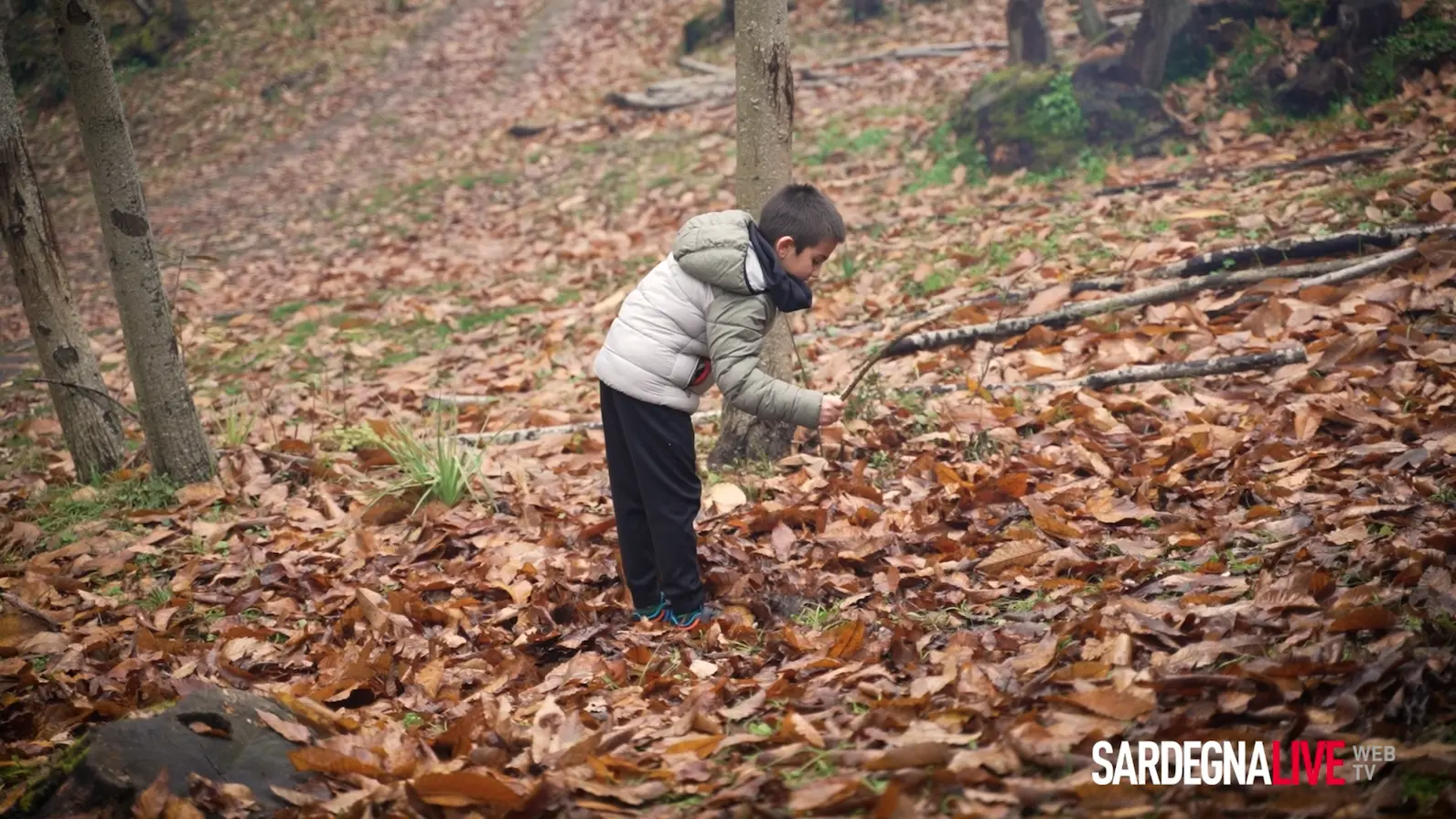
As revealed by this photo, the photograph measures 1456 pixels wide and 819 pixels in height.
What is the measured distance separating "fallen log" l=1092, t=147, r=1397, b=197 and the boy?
5040 mm

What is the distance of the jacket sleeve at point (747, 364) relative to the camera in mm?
3465

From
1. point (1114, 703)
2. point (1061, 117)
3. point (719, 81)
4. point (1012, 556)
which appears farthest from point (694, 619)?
point (719, 81)

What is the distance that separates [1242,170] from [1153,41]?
196cm

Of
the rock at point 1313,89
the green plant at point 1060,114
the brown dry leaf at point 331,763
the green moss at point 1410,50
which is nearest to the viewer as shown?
the brown dry leaf at point 331,763

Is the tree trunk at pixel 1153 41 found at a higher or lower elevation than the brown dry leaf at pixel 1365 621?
higher

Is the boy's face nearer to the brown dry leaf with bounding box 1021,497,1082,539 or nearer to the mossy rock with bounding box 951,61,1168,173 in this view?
the brown dry leaf with bounding box 1021,497,1082,539

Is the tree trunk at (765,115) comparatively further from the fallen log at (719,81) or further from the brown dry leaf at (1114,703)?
Answer: the fallen log at (719,81)

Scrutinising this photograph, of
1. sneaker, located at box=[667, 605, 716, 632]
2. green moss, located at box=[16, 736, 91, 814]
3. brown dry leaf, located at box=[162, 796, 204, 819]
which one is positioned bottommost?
sneaker, located at box=[667, 605, 716, 632]

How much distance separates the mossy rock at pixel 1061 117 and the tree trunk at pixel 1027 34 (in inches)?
35.5

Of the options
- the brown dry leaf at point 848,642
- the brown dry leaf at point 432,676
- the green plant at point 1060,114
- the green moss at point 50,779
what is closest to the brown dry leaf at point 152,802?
the green moss at point 50,779

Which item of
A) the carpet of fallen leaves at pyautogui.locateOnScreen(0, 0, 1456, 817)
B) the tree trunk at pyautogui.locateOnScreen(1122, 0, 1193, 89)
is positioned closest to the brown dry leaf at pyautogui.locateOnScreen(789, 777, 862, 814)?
the carpet of fallen leaves at pyautogui.locateOnScreen(0, 0, 1456, 817)

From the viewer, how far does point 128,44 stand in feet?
56.6

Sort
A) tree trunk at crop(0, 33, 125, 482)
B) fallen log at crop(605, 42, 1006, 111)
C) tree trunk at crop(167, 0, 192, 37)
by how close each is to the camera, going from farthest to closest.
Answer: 1. tree trunk at crop(167, 0, 192, 37)
2. fallen log at crop(605, 42, 1006, 111)
3. tree trunk at crop(0, 33, 125, 482)

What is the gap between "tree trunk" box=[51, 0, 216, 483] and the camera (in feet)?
15.2
